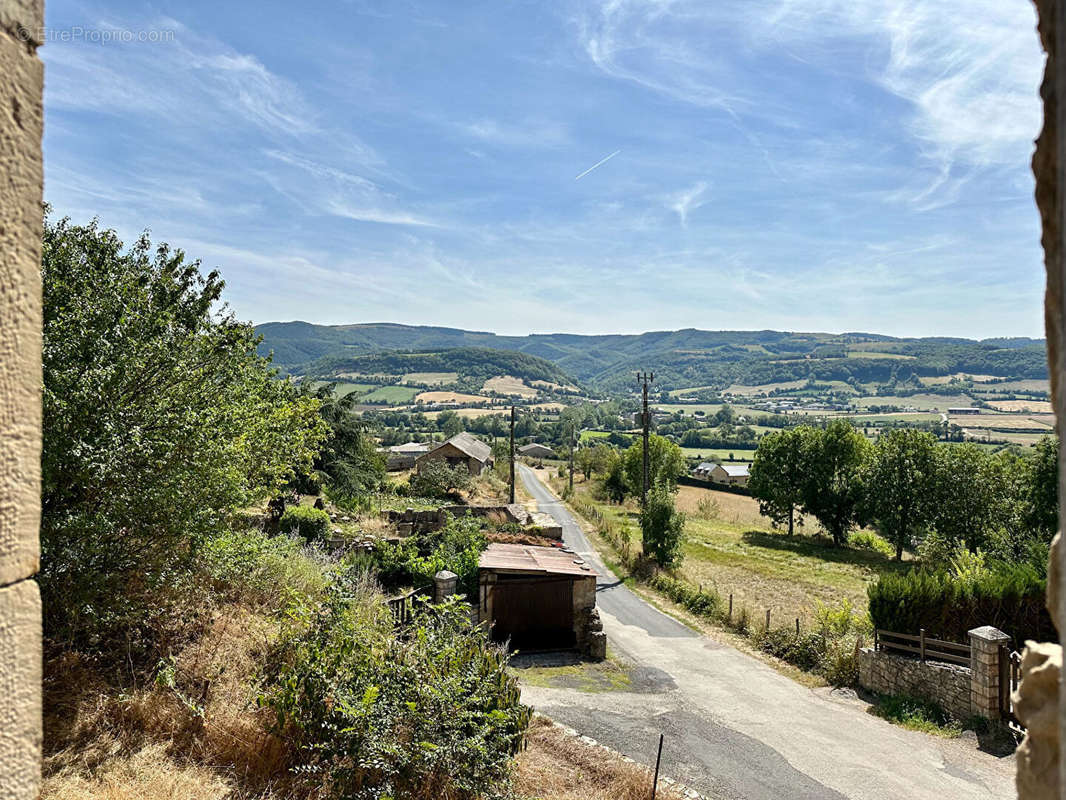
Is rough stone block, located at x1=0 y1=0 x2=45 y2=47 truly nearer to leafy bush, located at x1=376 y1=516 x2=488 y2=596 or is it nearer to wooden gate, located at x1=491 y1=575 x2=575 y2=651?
leafy bush, located at x1=376 y1=516 x2=488 y2=596

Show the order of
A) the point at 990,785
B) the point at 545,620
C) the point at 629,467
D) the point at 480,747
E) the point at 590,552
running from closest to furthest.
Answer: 1. the point at 480,747
2. the point at 990,785
3. the point at 545,620
4. the point at 590,552
5. the point at 629,467

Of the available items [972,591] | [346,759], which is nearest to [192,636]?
[346,759]

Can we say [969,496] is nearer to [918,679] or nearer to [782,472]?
[782,472]

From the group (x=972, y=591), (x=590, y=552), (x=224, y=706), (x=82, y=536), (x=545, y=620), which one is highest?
(x=82, y=536)

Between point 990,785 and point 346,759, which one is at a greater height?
point 346,759

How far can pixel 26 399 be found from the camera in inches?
65.8

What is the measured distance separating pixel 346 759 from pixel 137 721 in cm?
208

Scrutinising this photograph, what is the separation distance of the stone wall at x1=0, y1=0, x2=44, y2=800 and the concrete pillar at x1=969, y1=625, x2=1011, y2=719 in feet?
42.8

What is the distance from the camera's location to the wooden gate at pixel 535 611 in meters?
14.4

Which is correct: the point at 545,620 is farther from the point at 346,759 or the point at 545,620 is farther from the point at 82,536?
the point at 82,536

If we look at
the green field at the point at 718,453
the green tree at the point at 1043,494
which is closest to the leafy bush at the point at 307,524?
the green tree at the point at 1043,494

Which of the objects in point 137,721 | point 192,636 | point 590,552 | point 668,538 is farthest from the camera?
point 590,552

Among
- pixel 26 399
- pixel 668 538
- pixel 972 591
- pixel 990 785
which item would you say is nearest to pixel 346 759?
pixel 26 399

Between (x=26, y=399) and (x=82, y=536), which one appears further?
(x=82, y=536)
